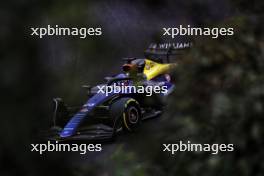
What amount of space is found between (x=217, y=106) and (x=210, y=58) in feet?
1.03

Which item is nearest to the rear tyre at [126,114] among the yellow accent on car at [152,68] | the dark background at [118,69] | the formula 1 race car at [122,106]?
the formula 1 race car at [122,106]

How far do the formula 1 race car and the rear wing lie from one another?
0.09ft

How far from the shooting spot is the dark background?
6.70ft

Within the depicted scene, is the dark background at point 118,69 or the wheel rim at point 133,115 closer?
the dark background at point 118,69

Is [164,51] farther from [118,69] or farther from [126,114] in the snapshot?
[126,114]

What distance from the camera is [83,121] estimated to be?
171 inches

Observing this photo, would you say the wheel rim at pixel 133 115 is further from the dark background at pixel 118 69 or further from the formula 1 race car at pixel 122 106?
the dark background at pixel 118 69

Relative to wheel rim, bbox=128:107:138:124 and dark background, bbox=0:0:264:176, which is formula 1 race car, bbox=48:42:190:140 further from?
dark background, bbox=0:0:264:176

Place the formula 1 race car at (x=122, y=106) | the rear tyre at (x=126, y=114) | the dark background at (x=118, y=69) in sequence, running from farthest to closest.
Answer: the rear tyre at (x=126, y=114), the formula 1 race car at (x=122, y=106), the dark background at (x=118, y=69)

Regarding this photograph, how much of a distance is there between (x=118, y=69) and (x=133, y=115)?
1.54ft

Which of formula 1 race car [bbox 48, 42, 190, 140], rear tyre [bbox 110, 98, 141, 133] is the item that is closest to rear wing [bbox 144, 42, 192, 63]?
formula 1 race car [bbox 48, 42, 190, 140]

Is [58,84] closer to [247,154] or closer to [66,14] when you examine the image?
[66,14]

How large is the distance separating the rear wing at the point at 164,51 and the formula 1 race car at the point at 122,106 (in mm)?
29

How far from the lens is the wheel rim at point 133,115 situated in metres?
4.47
